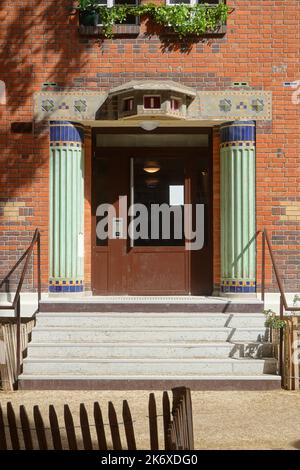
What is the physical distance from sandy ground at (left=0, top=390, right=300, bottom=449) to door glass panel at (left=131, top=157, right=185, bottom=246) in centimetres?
320

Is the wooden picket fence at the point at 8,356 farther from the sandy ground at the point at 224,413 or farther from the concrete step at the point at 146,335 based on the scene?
the concrete step at the point at 146,335

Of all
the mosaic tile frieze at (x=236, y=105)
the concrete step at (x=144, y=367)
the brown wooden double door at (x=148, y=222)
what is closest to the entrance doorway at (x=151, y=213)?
the brown wooden double door at (x=148, y=222)

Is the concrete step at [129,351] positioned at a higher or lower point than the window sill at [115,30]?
lower

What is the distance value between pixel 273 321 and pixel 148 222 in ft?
9.42

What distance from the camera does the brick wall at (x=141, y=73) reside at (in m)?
10.1

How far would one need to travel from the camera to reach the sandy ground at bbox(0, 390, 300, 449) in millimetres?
6184

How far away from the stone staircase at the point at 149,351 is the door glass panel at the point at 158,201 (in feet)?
5.60

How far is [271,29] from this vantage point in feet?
33.5

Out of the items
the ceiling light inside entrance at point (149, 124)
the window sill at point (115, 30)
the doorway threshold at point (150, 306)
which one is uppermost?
the window sill at point (115, 30)

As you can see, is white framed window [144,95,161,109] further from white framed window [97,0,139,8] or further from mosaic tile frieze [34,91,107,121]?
white framed window [97,0,139,8]

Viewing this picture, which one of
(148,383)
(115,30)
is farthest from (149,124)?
(148,383)

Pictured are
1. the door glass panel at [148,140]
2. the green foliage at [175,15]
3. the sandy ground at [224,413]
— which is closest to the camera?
the sandy ground at [224,413]

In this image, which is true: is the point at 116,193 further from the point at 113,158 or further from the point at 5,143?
the point at 5,143

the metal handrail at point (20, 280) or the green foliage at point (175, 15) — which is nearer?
the metal handrail at point (20, 280)
